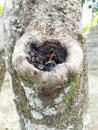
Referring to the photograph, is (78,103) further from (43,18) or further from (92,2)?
(92,2)

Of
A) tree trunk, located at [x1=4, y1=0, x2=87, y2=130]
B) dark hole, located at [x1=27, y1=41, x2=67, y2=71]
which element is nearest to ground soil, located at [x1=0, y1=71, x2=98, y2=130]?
tree trunk, located at [x1=4, y1=0, x2=87, y2=130]

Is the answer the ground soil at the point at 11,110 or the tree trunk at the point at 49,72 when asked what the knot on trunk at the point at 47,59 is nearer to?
the tree trunk at the point at 49,72

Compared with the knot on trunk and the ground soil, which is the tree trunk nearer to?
the knot on trunk

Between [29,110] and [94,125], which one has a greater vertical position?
[29,110]

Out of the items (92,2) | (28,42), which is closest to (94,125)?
(92,2)

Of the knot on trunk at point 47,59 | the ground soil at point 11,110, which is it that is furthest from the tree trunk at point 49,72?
the ground soil at point 11,110

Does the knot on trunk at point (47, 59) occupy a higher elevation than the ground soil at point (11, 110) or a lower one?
higher

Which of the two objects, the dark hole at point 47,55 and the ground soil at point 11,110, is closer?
the dark hole at point 47,55

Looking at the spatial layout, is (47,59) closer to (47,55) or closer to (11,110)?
(47,55)
